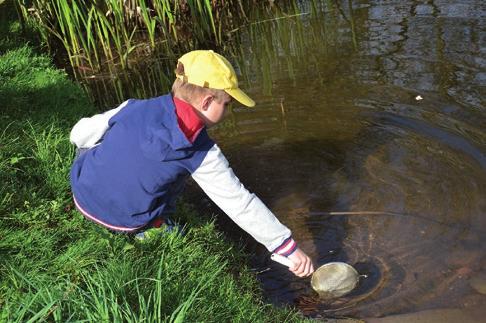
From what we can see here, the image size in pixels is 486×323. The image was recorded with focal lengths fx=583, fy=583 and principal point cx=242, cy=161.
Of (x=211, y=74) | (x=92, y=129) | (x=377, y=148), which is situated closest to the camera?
(x=211, y=74)

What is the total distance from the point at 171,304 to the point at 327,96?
340cm

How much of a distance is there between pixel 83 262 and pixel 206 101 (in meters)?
0.90

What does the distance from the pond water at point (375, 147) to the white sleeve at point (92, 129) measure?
1.21 meters

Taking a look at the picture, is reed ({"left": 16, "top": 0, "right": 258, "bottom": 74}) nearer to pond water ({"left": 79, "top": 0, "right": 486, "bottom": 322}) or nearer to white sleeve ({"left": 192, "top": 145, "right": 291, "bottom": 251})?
pond water ({"left": 79, "top": 0, "right": 486, "bottom": 322})

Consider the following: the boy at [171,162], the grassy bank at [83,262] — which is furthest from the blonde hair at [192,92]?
the grassy bank at [83,262]

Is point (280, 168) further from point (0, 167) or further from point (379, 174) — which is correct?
point (0, 167)

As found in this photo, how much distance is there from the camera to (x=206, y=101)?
2543 mm

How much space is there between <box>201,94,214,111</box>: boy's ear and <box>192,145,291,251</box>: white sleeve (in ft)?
0.61

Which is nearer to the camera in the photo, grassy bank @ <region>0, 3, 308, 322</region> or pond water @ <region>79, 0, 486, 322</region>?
grassy bank @ <region>0, 3, 308, 322</region>

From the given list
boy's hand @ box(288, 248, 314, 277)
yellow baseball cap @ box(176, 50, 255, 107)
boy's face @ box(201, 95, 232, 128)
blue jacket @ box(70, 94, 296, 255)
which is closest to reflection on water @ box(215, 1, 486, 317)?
boy's hand @ box(288, 248, 314, 277)

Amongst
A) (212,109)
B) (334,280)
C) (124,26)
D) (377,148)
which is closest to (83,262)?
(212,109)

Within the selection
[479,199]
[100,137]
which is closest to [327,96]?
[479,199]

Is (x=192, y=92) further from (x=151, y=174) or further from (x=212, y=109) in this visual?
(x=151, y=174)

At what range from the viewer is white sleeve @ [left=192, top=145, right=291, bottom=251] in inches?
102
